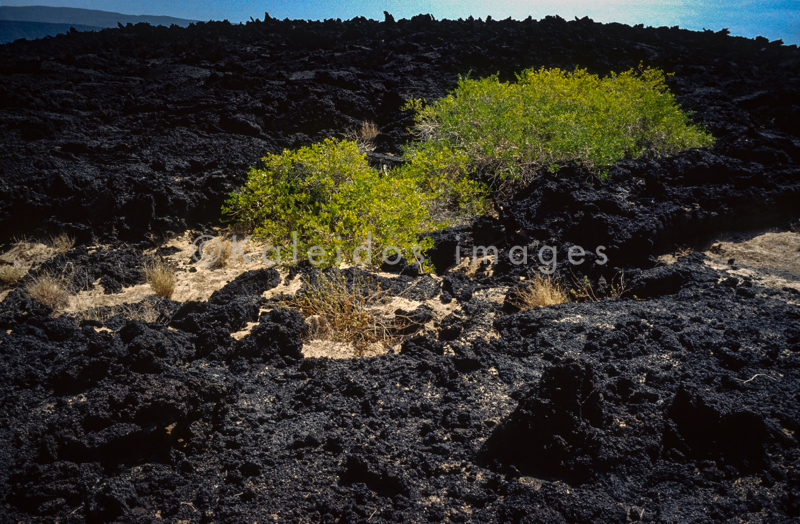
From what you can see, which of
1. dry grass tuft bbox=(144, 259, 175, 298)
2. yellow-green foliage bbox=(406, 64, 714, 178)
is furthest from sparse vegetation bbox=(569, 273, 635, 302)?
dry grass tuft bbox=(144, 259, 175, 298)

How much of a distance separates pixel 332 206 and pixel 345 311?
1.68 metres

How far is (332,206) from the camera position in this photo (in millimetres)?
5129

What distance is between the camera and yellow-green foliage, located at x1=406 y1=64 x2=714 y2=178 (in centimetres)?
588

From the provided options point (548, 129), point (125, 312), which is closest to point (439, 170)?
point (548, 129)

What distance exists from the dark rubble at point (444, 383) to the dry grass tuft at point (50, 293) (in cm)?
19

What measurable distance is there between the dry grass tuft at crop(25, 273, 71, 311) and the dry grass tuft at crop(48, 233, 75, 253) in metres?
1.07

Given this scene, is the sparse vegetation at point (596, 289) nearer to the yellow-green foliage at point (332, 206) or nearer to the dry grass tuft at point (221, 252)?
the yellow-green foliage at point (332, 206)

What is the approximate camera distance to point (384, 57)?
14133 mm

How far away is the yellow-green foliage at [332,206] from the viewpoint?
16.3 feet

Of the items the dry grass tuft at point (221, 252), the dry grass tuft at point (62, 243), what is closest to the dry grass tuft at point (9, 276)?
the dry grass tuft at point (62, 243)

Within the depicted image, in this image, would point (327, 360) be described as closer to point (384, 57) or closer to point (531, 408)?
point (531, 408)

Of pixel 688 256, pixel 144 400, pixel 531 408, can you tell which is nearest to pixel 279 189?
pixel 144 400

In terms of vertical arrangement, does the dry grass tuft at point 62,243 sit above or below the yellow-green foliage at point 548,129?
below

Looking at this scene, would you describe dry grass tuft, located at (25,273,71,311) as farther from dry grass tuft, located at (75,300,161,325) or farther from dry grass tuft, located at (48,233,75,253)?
dry grass tuft, located at (48,233,75,253)
